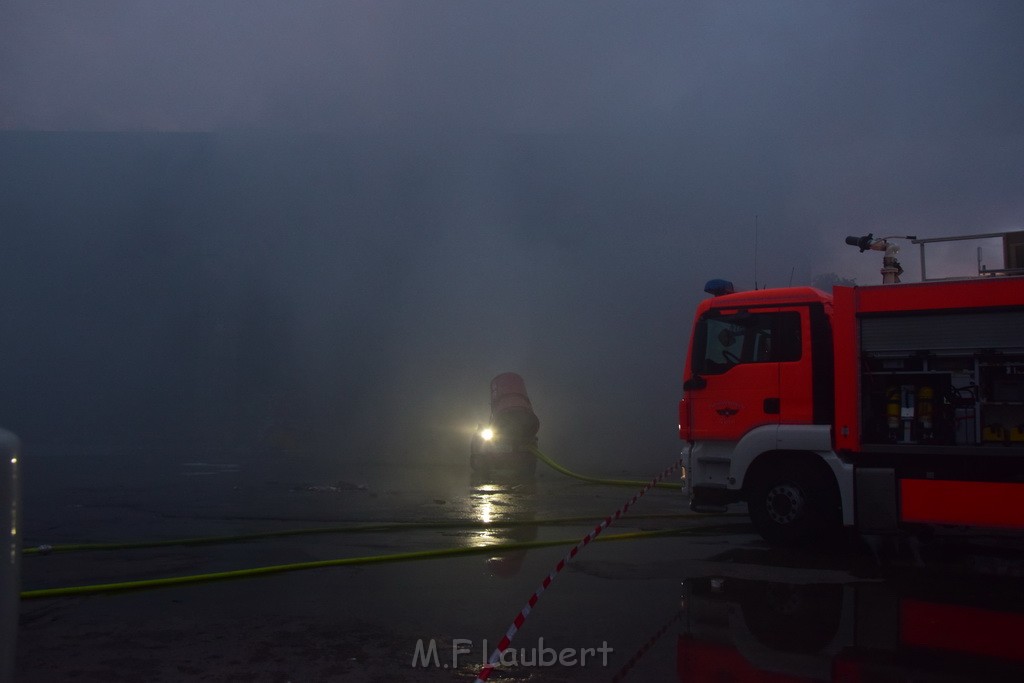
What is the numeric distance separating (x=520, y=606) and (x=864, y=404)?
485 centimetres

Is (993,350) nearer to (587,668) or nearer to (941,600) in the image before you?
(941,600)

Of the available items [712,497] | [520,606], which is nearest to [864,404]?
[712,497]

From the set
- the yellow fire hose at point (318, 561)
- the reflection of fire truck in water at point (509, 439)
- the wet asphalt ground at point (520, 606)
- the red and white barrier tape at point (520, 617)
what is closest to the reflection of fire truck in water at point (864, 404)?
the wet asphalt ground at point (520, 606)

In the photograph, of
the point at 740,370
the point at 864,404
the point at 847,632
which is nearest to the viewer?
the point at 847,632

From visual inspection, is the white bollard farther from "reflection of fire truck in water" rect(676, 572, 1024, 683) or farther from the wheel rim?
the wheel rim

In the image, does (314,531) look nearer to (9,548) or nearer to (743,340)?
(743,340)

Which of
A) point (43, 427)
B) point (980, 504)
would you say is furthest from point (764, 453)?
point (43, 427)

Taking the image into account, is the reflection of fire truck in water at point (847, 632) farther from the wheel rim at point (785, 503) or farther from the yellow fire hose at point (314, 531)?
the yellow fire hose at point (314, 531)

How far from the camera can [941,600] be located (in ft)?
24.1

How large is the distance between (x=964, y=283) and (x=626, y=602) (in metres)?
5.14

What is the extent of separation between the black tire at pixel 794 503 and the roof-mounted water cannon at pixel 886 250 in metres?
2.47

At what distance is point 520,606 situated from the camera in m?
7.02

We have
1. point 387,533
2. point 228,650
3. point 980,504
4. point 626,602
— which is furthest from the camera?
point 387,533

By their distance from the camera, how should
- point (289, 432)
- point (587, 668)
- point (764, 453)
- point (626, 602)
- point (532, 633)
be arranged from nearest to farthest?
point (587, 668), point (532, 633), point (626, 602), point (764, 453), point (289, 432)
